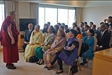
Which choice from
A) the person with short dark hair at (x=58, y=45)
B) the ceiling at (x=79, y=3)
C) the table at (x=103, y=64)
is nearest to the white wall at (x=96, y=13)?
the ceiling at (x=79, y=3)

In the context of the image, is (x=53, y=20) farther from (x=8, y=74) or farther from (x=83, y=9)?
(x=8, y=74)

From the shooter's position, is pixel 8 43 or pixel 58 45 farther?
pixel 58 45

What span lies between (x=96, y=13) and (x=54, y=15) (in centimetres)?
243

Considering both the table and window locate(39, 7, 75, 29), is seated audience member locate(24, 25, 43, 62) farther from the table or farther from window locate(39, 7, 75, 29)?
window locate(39, 7, 75, 29)

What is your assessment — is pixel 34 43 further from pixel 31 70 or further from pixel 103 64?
pixel 103 64

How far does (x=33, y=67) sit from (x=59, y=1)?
4.49 meters

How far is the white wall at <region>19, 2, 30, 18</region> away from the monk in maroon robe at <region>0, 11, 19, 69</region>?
289 centimetres

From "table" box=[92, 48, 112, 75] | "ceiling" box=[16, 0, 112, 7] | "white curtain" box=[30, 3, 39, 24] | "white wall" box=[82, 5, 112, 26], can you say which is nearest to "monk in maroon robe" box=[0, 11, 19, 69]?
"table" box=[92, 48, 112, 75]

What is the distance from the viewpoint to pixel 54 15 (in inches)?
321

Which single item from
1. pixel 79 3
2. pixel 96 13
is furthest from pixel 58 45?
pixel 96 13

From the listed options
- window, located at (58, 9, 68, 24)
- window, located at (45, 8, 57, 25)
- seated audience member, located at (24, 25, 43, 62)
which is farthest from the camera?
window, located at (58, 9, 68, 24)

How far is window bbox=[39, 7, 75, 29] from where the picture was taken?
757 cm

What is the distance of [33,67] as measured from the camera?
155 inches

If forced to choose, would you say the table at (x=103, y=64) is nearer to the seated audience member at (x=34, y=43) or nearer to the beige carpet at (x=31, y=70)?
the beige carpet at (x=31, y=70)
